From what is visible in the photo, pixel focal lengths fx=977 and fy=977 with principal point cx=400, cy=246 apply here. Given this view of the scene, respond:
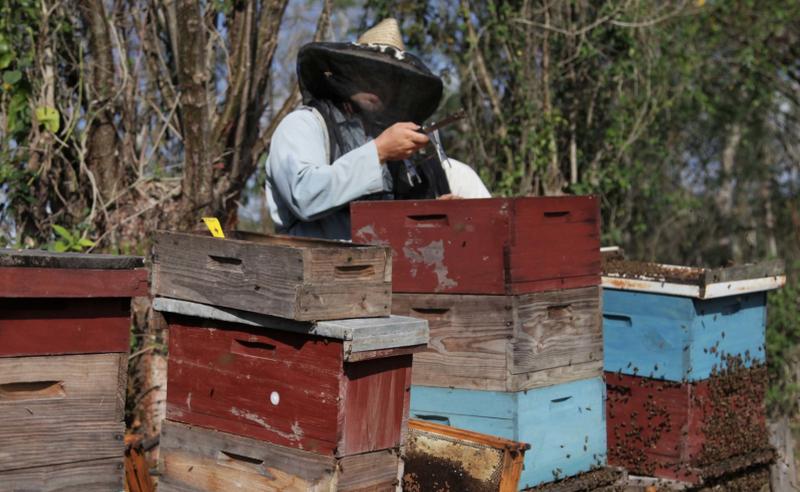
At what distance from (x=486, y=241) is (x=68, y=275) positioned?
4.38ft

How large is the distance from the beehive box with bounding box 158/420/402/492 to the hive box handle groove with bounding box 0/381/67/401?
445 mm

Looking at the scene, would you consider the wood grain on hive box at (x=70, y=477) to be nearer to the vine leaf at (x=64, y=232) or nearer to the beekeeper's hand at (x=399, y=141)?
the beekeeper's hand at (x=399, y=141)

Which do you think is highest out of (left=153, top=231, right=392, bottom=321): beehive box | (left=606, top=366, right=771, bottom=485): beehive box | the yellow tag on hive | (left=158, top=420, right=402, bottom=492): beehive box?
the yellow tag on hive

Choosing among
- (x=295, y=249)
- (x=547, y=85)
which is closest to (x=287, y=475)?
(x=295, y=249)

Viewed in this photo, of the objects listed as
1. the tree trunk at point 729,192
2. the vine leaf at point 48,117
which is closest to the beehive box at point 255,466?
the vine leaf at point 48,117

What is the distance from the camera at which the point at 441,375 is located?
3369 mm

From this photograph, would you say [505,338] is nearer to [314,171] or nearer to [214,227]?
[314,171]

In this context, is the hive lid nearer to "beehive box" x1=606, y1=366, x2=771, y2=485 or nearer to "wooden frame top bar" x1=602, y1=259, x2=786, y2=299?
"wooden frame top bar" x1=602, y1=259, x2=786, y2=299

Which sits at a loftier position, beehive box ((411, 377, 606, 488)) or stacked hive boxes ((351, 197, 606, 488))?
stacked hive boxes ((351, 197, 606, 488))

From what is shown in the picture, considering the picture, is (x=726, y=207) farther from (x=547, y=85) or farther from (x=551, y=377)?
(x=551, y=377)

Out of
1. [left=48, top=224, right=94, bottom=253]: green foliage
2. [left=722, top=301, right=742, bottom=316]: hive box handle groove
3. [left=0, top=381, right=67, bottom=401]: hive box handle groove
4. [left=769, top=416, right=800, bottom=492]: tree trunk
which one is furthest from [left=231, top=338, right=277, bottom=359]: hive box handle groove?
[left=769, top=416, right=800, bottom=492]: tree trunk

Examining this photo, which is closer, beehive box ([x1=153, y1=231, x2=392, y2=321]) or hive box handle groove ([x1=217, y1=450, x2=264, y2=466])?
beehive box ([x1=153, y1=231, x2=392, y2=321])

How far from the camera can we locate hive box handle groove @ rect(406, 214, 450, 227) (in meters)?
3.29

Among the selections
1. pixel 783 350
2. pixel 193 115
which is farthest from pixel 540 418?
pixel 783 350
